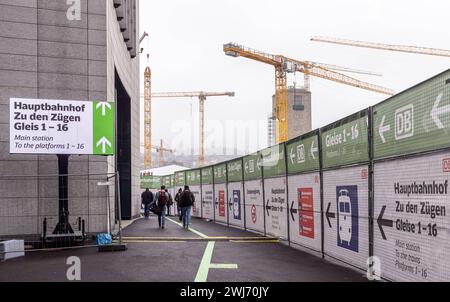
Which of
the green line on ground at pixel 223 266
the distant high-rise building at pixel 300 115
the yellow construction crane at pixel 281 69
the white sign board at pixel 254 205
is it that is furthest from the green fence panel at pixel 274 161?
the distant high-rise building at pixel 300 115

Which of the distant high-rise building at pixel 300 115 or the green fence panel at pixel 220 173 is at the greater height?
the distant high-rise building at pixel 300 115

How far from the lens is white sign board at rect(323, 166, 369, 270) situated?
8055 millimetres

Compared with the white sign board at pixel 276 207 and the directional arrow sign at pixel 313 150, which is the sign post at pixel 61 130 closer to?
the white sign board at pixel 276 207

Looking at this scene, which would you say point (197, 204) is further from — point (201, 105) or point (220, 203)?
point (201, 105)

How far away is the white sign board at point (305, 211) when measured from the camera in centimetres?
1024

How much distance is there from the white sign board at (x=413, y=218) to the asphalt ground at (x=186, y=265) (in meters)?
0.92

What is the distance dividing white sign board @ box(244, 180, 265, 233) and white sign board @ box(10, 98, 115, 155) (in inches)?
202

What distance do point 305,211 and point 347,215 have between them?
7.64 feet

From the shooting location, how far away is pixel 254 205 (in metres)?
15.5

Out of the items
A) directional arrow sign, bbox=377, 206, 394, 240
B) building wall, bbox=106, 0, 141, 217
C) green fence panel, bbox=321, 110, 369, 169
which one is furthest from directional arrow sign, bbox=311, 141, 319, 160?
building wall, bbox=106, 0, 141, 217

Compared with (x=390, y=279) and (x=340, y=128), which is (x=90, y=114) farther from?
(x=390, y=279)

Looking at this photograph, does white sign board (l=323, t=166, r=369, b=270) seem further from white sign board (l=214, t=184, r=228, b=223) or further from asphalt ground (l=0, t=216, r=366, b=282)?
white sign board (l=214, t=184, r=228, b=223)

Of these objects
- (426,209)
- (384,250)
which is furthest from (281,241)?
(426,209)
